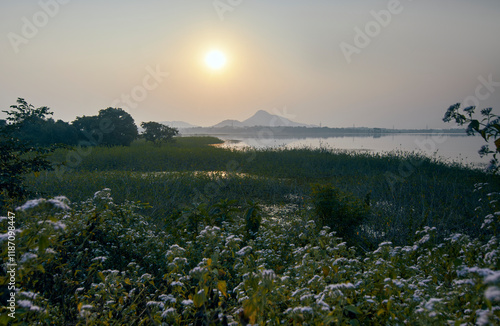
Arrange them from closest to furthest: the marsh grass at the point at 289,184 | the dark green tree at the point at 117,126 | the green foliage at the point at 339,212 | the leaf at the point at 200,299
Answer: the leaf at the point at 200,299, the green foliage at the point at 339,212, the marsh grass at the point at 289,184, the dark green tree at the point at 117,126

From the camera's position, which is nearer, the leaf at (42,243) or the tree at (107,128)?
the leaf at (42,243)

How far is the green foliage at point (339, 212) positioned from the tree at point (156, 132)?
2280cm

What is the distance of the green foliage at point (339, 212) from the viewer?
6012mm

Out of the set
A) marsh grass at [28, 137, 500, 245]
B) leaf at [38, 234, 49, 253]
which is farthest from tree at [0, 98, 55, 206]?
leaf at [38, 234, 49, 253]

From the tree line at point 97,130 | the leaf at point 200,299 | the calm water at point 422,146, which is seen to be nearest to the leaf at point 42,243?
the leaf at point 200,299

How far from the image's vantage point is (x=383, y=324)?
99.9 inches

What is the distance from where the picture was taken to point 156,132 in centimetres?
2811

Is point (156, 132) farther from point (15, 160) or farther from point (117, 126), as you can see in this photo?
point (15, 160)

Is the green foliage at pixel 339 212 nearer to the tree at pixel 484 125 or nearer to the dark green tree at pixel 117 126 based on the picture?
the tree at pixel 484 125

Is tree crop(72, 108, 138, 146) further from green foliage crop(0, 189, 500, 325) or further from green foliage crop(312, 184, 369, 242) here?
green foliage crop(312, 184, 369, 242)

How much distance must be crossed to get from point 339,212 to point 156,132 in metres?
25.2

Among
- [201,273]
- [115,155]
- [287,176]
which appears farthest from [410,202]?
[115,155]

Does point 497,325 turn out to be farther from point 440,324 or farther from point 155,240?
point 155,240

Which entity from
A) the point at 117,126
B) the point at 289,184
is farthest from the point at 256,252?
the point at 117,126
